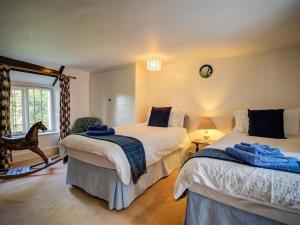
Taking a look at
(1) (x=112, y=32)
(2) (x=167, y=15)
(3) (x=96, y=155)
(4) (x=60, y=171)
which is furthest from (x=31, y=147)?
(2) (x=167, y=15)

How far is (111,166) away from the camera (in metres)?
1.97

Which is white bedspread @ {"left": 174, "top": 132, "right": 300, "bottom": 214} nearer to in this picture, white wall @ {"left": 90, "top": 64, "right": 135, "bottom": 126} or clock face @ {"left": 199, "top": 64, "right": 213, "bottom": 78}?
clock face @ {"left": 199, "top": 64, "right": 213, "bottom": 78}

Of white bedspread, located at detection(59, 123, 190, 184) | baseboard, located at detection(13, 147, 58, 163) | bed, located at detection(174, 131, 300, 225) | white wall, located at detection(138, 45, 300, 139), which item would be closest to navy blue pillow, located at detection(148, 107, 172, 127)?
white bedspread, located at detection(59, 123, 190, 184)

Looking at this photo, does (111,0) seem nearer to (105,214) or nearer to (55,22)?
(55,22)

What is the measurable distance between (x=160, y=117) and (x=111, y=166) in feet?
5.79

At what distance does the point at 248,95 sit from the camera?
10.3ft

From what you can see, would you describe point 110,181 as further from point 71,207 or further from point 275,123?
point 275,123

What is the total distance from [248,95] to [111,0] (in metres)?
2.75

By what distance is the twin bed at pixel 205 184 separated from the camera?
1.14 meters

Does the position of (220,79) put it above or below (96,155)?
above

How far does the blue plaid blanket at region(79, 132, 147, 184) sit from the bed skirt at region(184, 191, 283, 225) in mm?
728

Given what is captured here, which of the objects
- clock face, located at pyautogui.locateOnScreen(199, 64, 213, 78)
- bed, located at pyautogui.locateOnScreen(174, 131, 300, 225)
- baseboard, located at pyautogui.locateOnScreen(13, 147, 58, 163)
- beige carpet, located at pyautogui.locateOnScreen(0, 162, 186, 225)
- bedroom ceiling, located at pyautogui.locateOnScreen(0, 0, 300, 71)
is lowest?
beige carpet, located at pyautogui.locateOnScreen(0, 162, 186, 225)

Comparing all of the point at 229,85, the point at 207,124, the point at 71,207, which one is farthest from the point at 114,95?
the point at 71,207

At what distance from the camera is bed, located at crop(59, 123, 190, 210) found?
1948 millimetres
